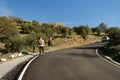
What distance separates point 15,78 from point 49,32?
6210 cm

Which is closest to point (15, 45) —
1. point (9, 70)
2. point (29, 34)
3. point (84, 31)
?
point (29, 34)

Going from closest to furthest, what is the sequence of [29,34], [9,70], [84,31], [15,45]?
[9,70]
[15,45]
[29,34]
[84,31]

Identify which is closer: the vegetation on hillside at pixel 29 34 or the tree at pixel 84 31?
the vegetation on hillside at pixel 29 34

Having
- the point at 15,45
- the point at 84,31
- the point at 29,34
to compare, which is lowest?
the point at 15,45

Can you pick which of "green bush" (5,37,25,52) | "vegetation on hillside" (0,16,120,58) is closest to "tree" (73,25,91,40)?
"vegetation on hillside" (0,16,120,58)

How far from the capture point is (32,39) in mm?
41906

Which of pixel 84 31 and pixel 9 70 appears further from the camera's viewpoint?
pixel 84 31

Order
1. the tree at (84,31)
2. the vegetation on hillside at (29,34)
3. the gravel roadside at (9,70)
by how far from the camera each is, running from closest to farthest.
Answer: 1. the gravel roadside at (9,70)
2. the vegetation on hillside at (29,34)
3. the tree at (84,31)

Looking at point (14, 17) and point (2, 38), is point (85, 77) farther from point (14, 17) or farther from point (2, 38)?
point (14, 17)

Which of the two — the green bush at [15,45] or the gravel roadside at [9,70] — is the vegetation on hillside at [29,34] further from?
the gravel roadside at [9,70]

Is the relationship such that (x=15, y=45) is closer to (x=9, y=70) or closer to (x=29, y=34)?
(x=29, y=34)

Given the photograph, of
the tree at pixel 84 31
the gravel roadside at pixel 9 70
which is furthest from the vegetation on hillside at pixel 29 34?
the gravel roadside at pixel 9 70

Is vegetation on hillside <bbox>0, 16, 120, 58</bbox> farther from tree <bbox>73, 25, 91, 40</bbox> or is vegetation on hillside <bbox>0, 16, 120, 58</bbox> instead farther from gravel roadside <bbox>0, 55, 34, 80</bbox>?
gravel roadside <bbox>0, 55, 34, 80</bbox>

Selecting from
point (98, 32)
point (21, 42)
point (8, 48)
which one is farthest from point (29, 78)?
point (98, 32)
